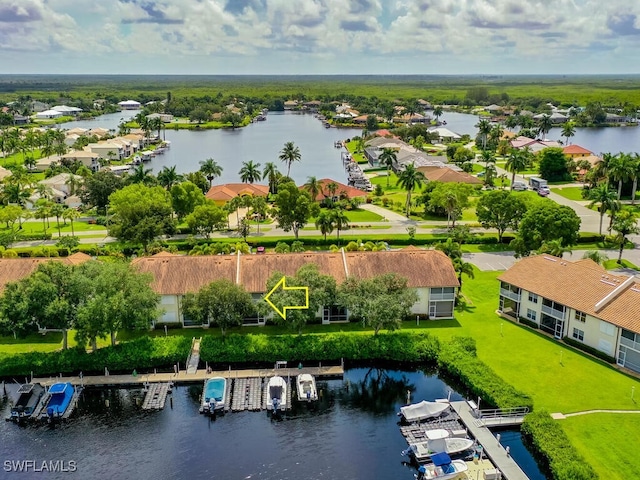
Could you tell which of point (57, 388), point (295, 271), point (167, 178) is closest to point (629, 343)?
point (295, 271)

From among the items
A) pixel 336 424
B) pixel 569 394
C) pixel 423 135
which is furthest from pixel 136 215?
pixel 423 135

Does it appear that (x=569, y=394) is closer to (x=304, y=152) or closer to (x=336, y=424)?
(x=336, y=424)

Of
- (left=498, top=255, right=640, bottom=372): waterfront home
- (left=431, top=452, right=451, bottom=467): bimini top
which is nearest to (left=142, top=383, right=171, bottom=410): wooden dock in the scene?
(left=431, top=452, right=451, bottom=467): bimini top

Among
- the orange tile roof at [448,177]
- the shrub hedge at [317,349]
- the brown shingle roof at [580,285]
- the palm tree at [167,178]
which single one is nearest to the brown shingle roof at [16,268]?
the shrub hedge at [317,349]

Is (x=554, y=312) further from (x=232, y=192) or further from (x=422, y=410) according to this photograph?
(x=232, y=192)

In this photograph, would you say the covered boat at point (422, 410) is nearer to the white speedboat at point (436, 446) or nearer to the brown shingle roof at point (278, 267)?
the white speedboat at point (436, 446)

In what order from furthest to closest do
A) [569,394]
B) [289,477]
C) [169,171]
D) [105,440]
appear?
1. [169,171]
2. [569,394]
3. [105,440]
4. [289,477]
